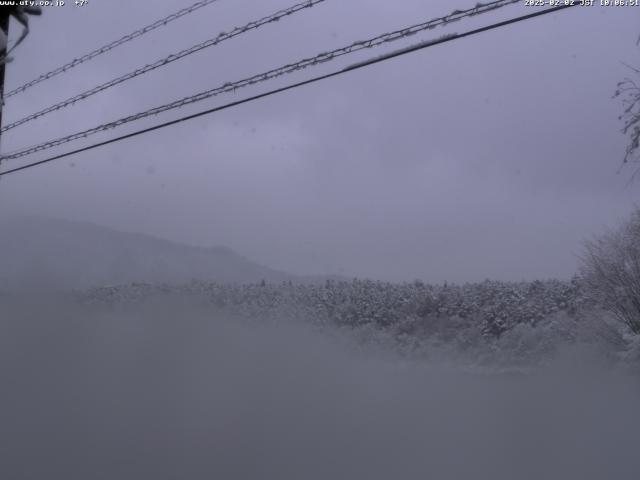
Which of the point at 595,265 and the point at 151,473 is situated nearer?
the point at 151,473

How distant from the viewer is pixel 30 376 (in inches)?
558

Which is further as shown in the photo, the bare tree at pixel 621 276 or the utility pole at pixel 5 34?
the bare tree at pixel 621 276

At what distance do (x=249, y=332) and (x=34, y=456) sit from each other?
12.7 meters

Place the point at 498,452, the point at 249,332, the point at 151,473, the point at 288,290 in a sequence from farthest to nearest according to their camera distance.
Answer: the point at 288,290, the point at 249,332, the point at 498,452, the point at 151,473

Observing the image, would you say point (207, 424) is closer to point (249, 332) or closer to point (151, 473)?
point (151, 473)

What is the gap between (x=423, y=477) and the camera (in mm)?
9172

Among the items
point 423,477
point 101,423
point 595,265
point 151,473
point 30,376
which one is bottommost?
point 423,477

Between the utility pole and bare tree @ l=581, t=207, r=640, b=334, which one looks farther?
bare tree @ l=581, t=207, r=640, b=334

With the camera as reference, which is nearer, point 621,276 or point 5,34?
point 5,34

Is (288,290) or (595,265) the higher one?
(288,290)

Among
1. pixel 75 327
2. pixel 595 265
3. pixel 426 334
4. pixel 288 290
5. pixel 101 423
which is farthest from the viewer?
pixel 288 290

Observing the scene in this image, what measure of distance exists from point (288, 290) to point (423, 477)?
A: 20.1 meters

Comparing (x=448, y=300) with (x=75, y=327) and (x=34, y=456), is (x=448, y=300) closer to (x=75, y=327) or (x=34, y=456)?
(x=75, y=327)

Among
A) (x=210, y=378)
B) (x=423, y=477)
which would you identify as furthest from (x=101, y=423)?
(x=423, y=477)
